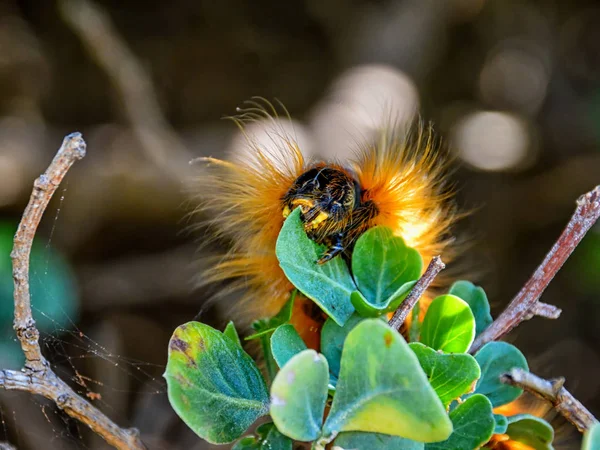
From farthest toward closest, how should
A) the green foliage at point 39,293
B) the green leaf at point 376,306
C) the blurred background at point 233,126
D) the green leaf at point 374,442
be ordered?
the blurred background at point 233,126, the green foliage at point 39,293, the green leaf at point 376,306, the green leaf at point 374,442

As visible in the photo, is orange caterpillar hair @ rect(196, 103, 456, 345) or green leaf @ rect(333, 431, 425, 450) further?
orange caterpillar hair @ rect(196, 103, 456, 345)

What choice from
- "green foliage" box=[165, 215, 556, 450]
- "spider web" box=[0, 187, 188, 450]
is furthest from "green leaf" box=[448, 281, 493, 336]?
"spider web" box=[0, 187, 188, 450]

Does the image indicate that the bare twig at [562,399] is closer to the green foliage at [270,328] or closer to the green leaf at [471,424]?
the green leaf at [471,424]

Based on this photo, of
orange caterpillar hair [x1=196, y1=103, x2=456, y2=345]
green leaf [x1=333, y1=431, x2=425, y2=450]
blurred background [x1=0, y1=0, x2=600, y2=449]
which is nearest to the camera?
green leaf [x1=333, y1=431, x2=425, y2=450]

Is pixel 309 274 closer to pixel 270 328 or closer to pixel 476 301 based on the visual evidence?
pixel 270 328

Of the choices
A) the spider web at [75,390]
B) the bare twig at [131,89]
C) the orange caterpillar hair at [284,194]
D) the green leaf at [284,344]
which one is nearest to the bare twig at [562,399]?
the green leaf at [284,344]

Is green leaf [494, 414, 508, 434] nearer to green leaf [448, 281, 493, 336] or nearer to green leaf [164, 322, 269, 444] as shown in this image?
green leaf [448, 281, 493, 336]

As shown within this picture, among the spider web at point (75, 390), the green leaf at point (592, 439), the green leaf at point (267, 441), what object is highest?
the green leaf at point (592, 439)
